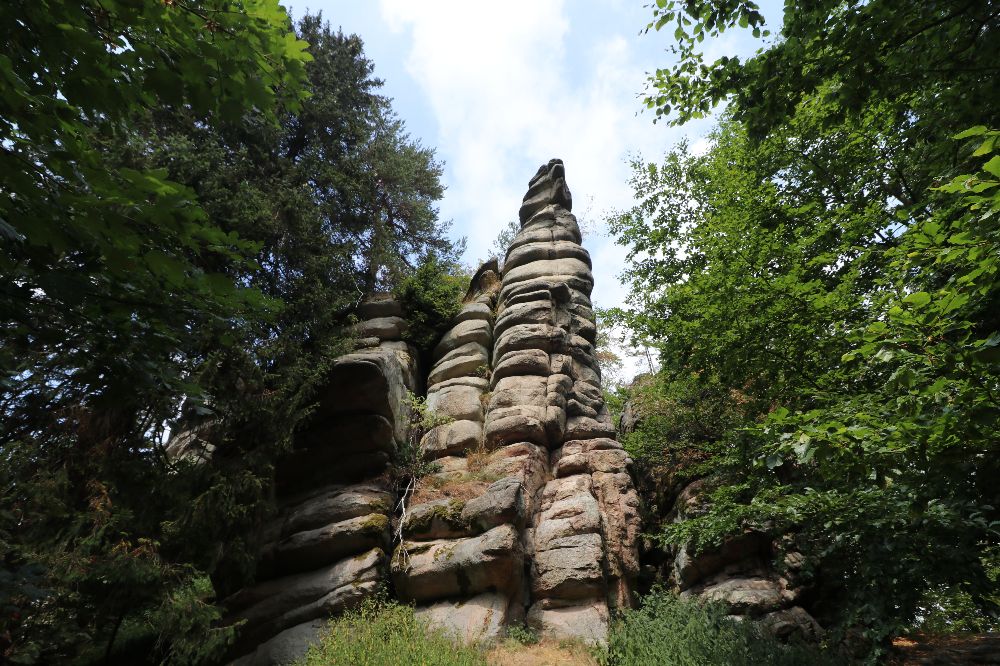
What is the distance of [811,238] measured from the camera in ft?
30.7

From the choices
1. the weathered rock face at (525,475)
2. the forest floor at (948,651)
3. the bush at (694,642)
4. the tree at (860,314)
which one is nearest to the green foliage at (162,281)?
the weathered rock face at (525,475)

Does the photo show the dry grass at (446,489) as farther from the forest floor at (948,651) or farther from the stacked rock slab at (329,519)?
the forest floor at (948,651)

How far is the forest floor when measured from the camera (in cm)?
739

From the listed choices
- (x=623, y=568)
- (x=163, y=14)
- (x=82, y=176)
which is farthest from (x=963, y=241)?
(x=623, y=568)

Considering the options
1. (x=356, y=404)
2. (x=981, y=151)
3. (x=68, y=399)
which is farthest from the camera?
(x=356, y=404)

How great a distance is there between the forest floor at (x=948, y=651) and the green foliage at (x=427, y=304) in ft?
37.3

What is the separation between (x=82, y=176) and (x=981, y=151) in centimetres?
559

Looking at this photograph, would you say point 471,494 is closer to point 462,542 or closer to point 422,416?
point 462,542

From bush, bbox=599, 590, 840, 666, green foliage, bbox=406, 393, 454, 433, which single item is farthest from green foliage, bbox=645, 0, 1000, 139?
green foliage, bbox=406, 393, 454, 433

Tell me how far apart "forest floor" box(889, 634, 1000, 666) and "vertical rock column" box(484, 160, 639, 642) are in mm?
4129

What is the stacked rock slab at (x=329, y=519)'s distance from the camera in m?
Answer: 8.77

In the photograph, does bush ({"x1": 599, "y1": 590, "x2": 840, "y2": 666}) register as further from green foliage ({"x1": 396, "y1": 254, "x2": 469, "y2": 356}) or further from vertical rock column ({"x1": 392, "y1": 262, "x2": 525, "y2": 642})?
green foliage ({"x1": 396, "y1": 254, "x2": 469, "y2": 356})

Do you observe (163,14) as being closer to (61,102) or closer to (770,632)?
(61,102)

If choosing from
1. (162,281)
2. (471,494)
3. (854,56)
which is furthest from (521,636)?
(854,56)
